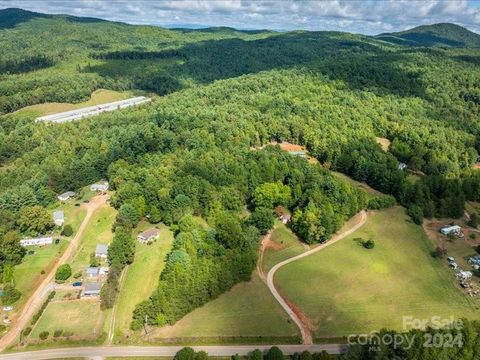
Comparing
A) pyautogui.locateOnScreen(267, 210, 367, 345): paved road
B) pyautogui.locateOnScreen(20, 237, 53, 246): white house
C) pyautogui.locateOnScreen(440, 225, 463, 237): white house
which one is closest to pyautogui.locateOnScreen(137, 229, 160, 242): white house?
pyautogui.locateOnScreen(20, 237, 53, 246): white house

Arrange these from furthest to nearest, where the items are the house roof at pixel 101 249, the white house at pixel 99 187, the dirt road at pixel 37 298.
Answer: the white house at pixel 99 187 → the house roof at pixel 101 249 → the dirt road at pixel 37 298

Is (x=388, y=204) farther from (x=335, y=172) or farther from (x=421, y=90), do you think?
(x=421, y=90)

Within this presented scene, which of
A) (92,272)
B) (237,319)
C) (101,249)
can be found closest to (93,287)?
(92,272)

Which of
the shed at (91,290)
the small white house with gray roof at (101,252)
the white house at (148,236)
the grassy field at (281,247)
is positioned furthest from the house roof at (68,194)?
the grassy field at (281,247)

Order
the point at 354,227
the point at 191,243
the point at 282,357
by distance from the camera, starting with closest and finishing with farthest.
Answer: the point at 282,357 → the point at 191,243 → the point at 354,227

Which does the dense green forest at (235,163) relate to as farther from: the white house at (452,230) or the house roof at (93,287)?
the white house at (452,230)

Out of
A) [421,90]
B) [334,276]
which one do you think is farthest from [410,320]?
[421,90]

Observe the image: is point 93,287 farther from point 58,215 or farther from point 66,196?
point 66,196
